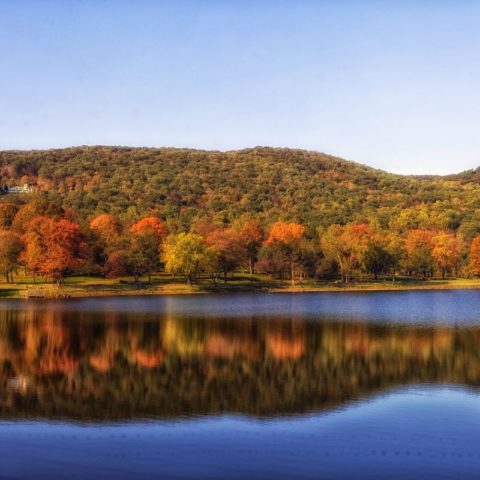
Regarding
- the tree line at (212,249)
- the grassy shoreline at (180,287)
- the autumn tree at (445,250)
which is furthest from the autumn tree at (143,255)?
the autumn tree at (445,250)

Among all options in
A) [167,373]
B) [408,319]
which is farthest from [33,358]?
[408,319]

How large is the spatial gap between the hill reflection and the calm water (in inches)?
4.2

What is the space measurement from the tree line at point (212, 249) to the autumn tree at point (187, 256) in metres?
0.14

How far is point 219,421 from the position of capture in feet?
76.1

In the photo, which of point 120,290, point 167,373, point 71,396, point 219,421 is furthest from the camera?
point 120,290

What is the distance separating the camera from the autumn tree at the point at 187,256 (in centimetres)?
9469

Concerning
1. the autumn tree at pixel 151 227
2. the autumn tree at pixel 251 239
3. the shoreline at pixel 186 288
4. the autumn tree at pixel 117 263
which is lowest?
the shoreline at pixel 186 288

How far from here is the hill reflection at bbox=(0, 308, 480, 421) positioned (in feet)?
85.2

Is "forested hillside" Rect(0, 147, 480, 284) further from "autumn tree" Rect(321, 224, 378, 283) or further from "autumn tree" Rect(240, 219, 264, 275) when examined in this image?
"autumn tree" Rect(240, 219, 264, 275)

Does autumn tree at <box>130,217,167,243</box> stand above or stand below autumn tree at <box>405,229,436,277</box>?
above

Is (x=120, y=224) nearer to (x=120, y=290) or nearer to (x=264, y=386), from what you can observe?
(x=120, y=290)

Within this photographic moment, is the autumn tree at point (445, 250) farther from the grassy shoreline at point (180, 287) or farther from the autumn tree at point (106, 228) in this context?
the autumn tree at point (106, 228)

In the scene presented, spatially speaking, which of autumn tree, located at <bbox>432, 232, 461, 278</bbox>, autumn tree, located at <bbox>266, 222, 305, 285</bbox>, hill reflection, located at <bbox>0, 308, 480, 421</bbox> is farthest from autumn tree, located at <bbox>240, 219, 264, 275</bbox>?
hill reflection, located at <bbox>0, 308, 480, 421</bbox>

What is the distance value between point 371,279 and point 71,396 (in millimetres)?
91612
